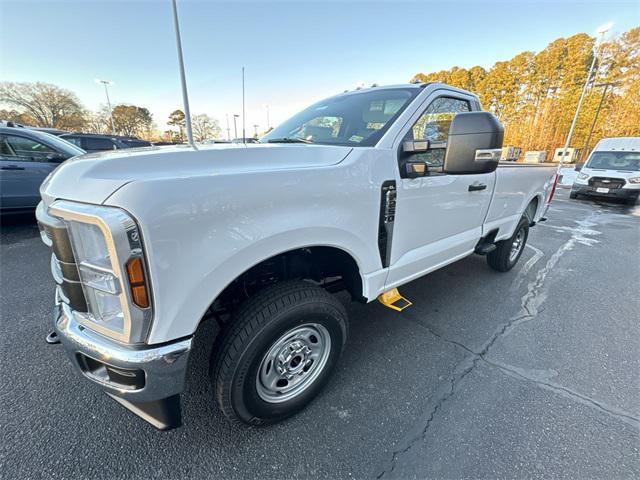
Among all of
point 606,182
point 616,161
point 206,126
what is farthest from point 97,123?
point 616,161

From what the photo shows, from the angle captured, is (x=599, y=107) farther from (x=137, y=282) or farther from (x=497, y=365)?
(x=137, y=282)

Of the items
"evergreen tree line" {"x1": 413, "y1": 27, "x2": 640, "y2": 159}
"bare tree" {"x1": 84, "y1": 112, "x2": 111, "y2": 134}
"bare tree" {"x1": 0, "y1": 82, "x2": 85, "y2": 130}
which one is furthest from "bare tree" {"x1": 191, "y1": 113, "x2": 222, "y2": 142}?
"evergreen tree line" {"x1": 413, "y1": 27, "x2": 640, "y2": 159}

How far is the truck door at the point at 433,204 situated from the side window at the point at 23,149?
6.76 metres

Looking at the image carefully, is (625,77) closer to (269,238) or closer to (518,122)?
(518,122)

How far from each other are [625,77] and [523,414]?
119 ft

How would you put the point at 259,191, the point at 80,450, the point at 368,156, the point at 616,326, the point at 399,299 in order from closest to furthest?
the point at 259,191 → the point at 80,450 → the point at 368,156 → the point at 399,299 → the point at 616,326

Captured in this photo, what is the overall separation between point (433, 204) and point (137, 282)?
6.37 feet

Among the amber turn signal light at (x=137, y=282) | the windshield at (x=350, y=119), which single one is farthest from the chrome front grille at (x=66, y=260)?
the windshield at (x=350, y=119)

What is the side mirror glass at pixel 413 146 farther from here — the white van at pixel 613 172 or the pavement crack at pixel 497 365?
the white van at pixel 613 172

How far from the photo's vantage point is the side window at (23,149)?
5.11 m

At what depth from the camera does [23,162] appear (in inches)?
204

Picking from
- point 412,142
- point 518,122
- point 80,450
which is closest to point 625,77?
point 518,122

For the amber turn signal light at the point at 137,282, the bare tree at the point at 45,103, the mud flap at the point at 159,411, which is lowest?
the mud flap at the point at 159,411

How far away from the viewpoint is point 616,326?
9.56 feet
